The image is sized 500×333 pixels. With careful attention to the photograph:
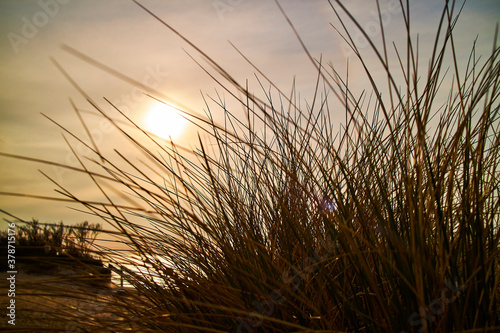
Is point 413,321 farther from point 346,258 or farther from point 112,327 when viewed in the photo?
point 112,327

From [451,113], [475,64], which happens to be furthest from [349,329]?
[475,64]

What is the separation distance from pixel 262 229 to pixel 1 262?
3.87m

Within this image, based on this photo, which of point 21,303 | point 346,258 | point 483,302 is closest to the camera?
point 483,302

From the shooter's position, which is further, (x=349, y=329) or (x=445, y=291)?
(x=349, y=329)

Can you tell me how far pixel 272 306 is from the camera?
3.00ft

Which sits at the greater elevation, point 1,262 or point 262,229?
point 1,262

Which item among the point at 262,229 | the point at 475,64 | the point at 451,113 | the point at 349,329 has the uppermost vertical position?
the point at 475,64

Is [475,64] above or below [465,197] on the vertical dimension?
above

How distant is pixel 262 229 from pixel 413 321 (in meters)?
0.86

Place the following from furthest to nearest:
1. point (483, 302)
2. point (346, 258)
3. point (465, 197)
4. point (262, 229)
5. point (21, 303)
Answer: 1. point (21, 303)
2. point (262, 229)
3. point (346, 258)
4. point (465, 197)
5. point (483, 302)

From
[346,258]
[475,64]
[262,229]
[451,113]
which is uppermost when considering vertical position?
[475,64]

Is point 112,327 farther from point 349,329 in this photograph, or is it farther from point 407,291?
point 407,291

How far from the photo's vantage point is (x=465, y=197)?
0.85 m

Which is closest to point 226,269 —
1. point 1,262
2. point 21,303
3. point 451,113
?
point 451,113
